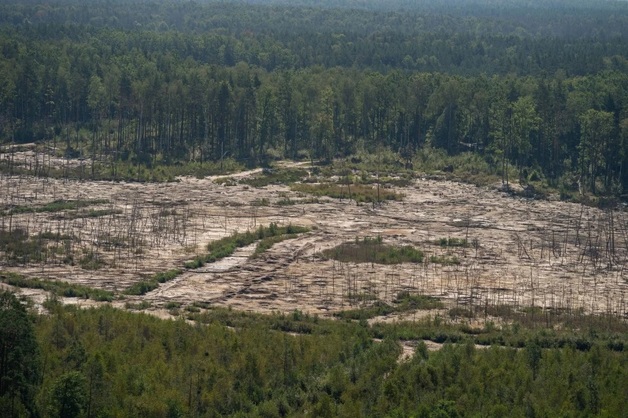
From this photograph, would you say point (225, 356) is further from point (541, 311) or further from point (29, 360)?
point (541, 311)

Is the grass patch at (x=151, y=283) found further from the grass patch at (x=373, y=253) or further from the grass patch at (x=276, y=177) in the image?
the grass patch at (x=276, y=177)

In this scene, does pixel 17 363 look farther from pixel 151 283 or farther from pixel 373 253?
pixel 373 253

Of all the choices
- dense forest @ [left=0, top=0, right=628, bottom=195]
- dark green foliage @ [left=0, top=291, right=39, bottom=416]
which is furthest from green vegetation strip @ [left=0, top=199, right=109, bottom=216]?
dark green foliage @ [left=0, top=291, right=39, bottom=416]

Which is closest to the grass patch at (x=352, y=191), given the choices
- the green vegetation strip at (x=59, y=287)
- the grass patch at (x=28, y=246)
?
the grass patch at (x=28, y=246)

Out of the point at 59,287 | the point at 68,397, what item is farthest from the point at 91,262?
the point at 68,397

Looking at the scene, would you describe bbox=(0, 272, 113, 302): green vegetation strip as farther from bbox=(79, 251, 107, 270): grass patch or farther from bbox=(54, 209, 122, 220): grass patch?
bbox=(54, 209, 122, 220): grass patch

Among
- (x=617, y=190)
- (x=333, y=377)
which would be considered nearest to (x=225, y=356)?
(x=333, y=377)
